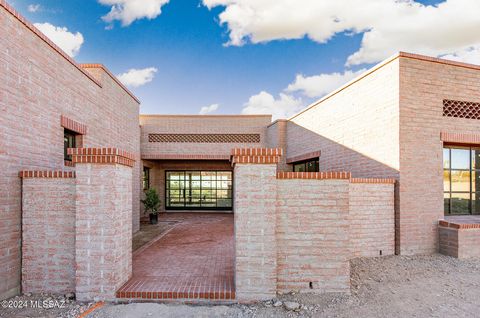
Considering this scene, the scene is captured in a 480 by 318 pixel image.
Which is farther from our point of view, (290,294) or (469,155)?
(469,155)

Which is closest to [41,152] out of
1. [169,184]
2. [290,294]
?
[290,294]

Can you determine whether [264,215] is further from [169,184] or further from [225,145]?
[169,184]

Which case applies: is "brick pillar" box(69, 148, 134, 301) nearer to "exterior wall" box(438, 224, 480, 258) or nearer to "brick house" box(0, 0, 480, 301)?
"brick house" box(0, 0, 480, 301)

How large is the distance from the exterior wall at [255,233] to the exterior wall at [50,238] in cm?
298

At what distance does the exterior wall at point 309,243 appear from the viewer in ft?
15.0

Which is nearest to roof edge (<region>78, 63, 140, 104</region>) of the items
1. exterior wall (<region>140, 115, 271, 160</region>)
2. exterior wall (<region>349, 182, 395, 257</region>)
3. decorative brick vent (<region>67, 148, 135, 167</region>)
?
exterior wall (<region>140, 115, 271, 160</region>)

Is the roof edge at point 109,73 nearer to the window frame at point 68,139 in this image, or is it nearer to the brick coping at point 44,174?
the window frame at point 68,139

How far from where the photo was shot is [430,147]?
692 centimetres

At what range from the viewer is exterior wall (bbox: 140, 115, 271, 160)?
47.1ft

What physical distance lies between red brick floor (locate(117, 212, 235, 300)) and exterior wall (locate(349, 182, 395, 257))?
3.23m

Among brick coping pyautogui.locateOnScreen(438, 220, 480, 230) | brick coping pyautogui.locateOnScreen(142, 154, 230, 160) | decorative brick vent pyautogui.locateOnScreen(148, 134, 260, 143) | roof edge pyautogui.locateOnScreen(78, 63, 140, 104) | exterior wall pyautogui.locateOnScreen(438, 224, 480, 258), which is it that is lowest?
exterior wall pyautogui.locateOnScreen(438, 224, 480, 258)

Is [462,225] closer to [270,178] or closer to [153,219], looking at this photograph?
[270,178]

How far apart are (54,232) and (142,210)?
26.6 ft

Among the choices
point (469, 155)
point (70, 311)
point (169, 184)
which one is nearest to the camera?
point (70, 311)
